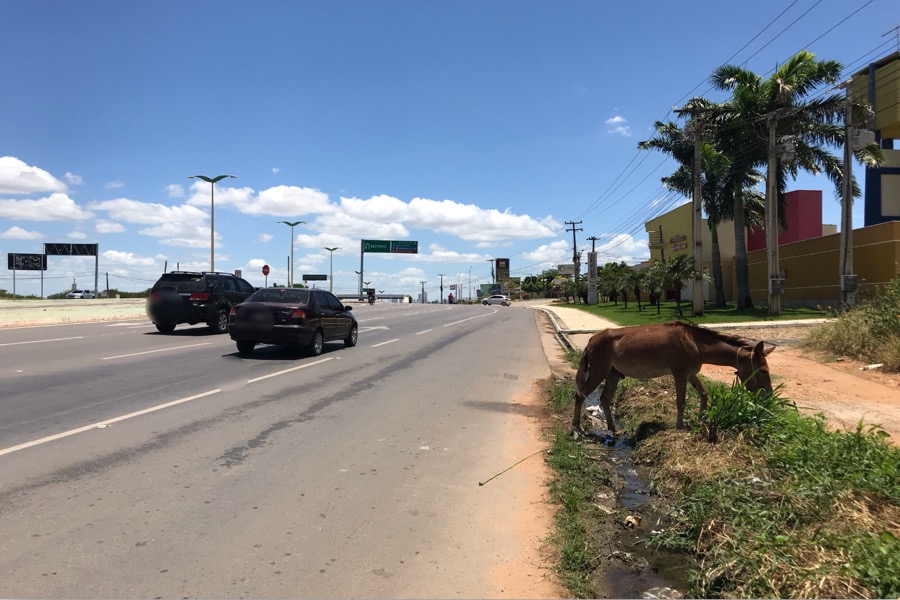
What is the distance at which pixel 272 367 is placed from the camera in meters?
12.6

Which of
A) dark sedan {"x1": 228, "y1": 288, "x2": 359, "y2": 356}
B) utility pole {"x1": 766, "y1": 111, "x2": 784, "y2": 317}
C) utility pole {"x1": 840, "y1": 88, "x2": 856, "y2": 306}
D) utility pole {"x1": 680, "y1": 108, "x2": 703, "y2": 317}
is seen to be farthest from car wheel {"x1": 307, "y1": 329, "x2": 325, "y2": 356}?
utility pole {"x1": 766, "y1": 111, "x2": 784, "y2": 317}

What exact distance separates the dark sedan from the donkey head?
10.0m

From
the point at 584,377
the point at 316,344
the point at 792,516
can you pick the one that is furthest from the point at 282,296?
the point at 792,516

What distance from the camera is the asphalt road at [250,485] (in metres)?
3.73

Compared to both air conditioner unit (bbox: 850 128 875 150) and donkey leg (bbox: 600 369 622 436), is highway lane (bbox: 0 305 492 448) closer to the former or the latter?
donkey leg (bbox: 600 369 622 436)

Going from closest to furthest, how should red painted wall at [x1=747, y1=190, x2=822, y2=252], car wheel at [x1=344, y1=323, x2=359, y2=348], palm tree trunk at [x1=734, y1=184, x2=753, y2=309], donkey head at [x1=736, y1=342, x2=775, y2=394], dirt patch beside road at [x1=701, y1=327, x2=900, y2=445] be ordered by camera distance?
1. donkey head at [x1=736, y1=342, x2=775, y2=394]
2. dirt patch beside road at [x1=701, y1=327, x2=900, y2=445]
3. car wheel at [x1=344, y1=323, x2=359, y2=348]
4. palm tree trunk at [x1=734, y1=184, x2=753, y2=309]
5. red painted wall at [x1=747, y1=190, x2=822, y2=252]

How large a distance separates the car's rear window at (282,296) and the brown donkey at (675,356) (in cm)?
898

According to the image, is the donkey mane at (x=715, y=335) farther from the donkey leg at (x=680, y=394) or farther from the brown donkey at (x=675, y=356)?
the donkey leg at (x=680, y=394)

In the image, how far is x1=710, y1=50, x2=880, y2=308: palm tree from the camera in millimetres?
27875

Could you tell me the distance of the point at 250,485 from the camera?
5.34 metres

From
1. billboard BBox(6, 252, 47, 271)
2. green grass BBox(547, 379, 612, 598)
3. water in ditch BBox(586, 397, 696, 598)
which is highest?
billboard BBox(6, 252, 47, 271)

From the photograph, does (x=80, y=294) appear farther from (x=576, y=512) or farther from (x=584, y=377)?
(x=576, y=512)

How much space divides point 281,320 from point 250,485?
29.0 feet

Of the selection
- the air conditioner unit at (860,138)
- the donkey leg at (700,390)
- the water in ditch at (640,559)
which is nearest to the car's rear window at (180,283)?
the donkey leg at (700,390)
